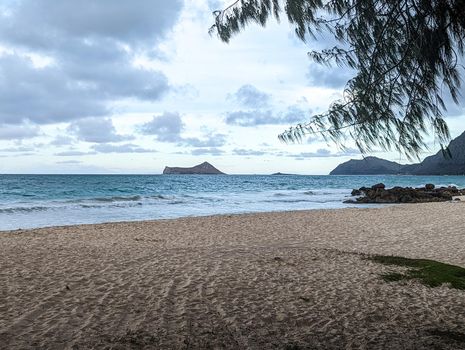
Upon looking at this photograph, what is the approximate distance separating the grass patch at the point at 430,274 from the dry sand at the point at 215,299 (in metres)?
0.28

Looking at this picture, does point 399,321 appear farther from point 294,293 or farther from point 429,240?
point 429,240

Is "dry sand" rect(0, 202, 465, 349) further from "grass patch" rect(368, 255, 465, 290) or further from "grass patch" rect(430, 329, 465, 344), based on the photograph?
"grass patch" rect(368, 255, 465, 290)

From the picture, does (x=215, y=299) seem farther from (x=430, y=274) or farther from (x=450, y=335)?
(x=430, y=274)

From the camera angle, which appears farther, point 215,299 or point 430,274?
point 430,274

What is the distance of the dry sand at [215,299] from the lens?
4656 millimetres

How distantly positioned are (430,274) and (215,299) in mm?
4072

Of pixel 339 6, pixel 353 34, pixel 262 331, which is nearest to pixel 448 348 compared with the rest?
pixel 262 331

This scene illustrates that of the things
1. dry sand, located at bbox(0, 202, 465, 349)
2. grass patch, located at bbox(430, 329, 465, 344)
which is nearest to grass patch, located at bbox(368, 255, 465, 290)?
A: dry sand, located at bbox(0, 202, 465, 349)

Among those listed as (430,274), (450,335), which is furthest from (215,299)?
(430,274)

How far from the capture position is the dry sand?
4.66m

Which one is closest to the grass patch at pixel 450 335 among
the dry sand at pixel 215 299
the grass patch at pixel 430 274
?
the dry sand at pixel 215 299

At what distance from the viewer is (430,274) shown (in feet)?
25.5

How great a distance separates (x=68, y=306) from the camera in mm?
5664

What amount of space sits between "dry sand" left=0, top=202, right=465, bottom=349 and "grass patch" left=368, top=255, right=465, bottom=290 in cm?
28
